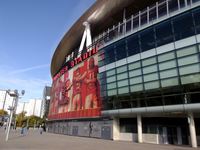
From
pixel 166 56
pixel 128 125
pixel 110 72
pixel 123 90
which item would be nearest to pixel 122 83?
pixel 123 90

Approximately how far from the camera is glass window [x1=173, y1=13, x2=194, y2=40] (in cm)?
2078

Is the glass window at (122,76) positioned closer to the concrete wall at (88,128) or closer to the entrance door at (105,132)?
the concrete wall at (88,128)

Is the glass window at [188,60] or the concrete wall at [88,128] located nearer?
the glass window at [188,60]

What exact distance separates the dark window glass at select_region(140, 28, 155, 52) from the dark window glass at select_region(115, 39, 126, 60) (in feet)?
10.9

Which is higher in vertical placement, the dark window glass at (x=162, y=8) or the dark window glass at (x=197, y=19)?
the dark window glass at (x=162, y=8)

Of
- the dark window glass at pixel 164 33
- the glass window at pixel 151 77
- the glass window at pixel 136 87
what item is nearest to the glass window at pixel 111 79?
the glass window at pixel 136 87

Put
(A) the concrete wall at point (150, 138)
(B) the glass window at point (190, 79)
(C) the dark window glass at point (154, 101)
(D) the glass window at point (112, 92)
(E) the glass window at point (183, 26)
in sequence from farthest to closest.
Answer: (D) the glass window at point (112, 92)
(A) the concrete wall at point (150, 138)
(C) the dark window glass at point (154, 101)
(E) the glass window at point (183, 26)
(B) the glass window at point (190, 79)

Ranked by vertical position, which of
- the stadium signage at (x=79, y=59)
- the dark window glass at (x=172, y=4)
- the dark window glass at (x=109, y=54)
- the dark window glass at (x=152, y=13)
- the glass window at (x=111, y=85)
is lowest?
the glass window at (x=111, y=85)

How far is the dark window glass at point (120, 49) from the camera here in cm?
2809

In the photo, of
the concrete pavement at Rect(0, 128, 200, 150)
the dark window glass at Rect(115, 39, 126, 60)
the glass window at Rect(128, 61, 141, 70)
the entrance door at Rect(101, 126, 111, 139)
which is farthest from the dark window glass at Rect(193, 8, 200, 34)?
the entrance door at Rect(101, 126, 111, 139)

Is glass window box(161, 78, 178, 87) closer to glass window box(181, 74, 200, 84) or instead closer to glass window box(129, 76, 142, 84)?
glass window box(181, 74, 200, 84)

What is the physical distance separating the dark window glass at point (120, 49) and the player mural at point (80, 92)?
26.2ft

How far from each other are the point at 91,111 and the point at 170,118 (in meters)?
14.6

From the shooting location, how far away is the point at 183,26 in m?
21.5
